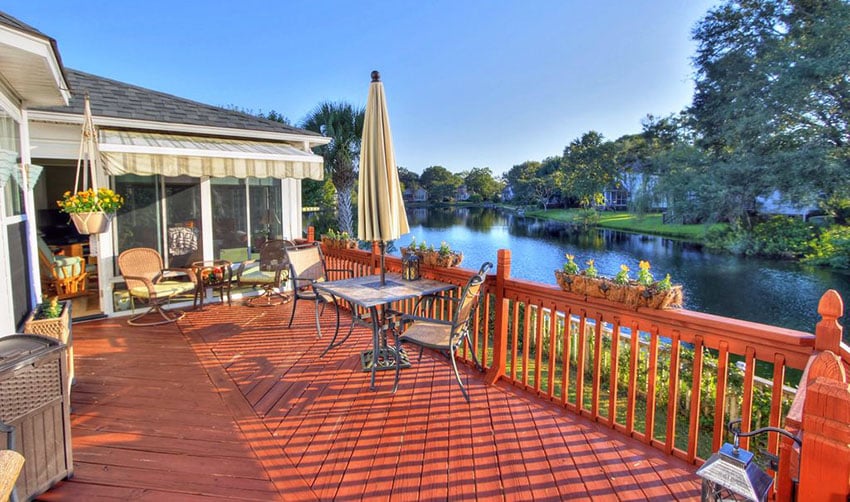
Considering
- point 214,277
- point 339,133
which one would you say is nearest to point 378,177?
point 214,277

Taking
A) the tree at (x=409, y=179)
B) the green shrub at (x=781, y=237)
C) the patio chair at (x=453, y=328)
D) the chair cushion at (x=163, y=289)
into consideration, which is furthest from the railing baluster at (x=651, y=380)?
the tree at (x=409, y=179)

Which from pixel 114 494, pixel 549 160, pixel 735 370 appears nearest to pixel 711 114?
pixel 735 370

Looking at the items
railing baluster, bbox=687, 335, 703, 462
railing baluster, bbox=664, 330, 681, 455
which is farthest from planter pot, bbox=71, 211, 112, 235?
railing baluster, bbox=687, 335, 703, 462

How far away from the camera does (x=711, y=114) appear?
1630cm

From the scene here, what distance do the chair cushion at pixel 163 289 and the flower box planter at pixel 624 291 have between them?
4.52 meters

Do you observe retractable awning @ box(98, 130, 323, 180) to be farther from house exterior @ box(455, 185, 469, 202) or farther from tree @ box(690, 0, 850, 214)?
house exterior @ box(455, 185, 469, 202)

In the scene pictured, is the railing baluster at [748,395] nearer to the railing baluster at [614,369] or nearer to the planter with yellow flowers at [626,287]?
the planter with yellow flowers at [626,287]

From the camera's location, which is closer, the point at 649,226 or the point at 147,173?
the point at 147,173

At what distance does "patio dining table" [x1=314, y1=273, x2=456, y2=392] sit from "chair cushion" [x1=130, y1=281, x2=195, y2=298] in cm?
230

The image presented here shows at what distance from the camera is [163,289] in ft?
16.8

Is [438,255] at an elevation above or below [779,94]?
below

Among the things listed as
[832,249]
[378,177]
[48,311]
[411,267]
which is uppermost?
[378,177]

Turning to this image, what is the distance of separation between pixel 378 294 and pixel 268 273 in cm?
343

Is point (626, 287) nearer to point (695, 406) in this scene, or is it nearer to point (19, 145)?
point (695, 406)
